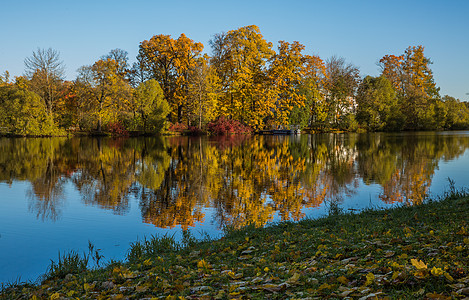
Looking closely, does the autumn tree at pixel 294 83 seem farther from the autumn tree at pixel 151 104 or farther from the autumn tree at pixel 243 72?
the autumn tree at pixel 151 104

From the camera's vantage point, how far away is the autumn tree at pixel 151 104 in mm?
50206

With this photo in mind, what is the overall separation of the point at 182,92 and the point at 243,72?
9841 millimetres

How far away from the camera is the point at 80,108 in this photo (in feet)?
167

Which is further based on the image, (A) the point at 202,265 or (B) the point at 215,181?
(B) the point at 215,181

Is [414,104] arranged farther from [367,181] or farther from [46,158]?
[46,158]

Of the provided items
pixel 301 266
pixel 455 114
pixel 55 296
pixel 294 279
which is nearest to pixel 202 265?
pixel 301 266

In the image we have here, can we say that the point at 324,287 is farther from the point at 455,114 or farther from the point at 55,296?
the point at 455,114

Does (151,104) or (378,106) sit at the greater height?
(378,106)

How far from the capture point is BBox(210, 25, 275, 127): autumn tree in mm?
51844

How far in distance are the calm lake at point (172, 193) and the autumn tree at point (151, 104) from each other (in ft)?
89.4

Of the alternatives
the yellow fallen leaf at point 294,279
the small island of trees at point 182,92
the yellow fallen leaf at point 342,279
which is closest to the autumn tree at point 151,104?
the small island of trees at point 182,92

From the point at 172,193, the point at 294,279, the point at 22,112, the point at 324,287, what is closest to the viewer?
the point at 324,287

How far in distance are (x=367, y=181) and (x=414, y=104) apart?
196 ft

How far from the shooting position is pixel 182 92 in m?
54.4
